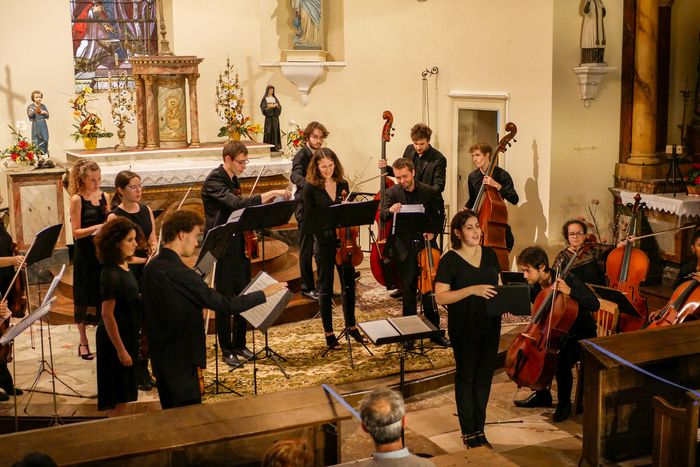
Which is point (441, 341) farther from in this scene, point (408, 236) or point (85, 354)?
point (85, 354)

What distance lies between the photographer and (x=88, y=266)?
621 cm

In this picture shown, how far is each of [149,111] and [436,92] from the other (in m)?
3.06

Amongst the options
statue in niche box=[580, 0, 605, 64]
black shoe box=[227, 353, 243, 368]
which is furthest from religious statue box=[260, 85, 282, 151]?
black shoe box=[227, 353, 243, 368]

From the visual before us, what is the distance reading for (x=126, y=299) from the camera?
5.02 meters

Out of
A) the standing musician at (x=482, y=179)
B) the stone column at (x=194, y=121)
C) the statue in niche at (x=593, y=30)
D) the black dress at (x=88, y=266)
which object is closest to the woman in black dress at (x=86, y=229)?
the black dress at (x=88, y=266)

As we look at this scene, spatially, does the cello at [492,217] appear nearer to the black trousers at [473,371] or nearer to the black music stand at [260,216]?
the black music stand at [260,216]

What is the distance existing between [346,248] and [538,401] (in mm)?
1650

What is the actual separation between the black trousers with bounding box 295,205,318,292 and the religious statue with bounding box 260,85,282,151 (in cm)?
256

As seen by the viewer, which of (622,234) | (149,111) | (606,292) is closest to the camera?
(606,292)

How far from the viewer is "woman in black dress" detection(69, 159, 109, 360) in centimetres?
611

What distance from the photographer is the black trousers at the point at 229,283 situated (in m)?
6.18

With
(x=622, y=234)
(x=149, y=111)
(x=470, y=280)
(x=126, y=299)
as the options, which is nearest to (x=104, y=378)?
(x=126, y=299)

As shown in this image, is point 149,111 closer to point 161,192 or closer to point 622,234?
point 161,192

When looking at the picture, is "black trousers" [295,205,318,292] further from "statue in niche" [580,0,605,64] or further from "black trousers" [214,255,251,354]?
"statue in niche" [580,0,605,64]
